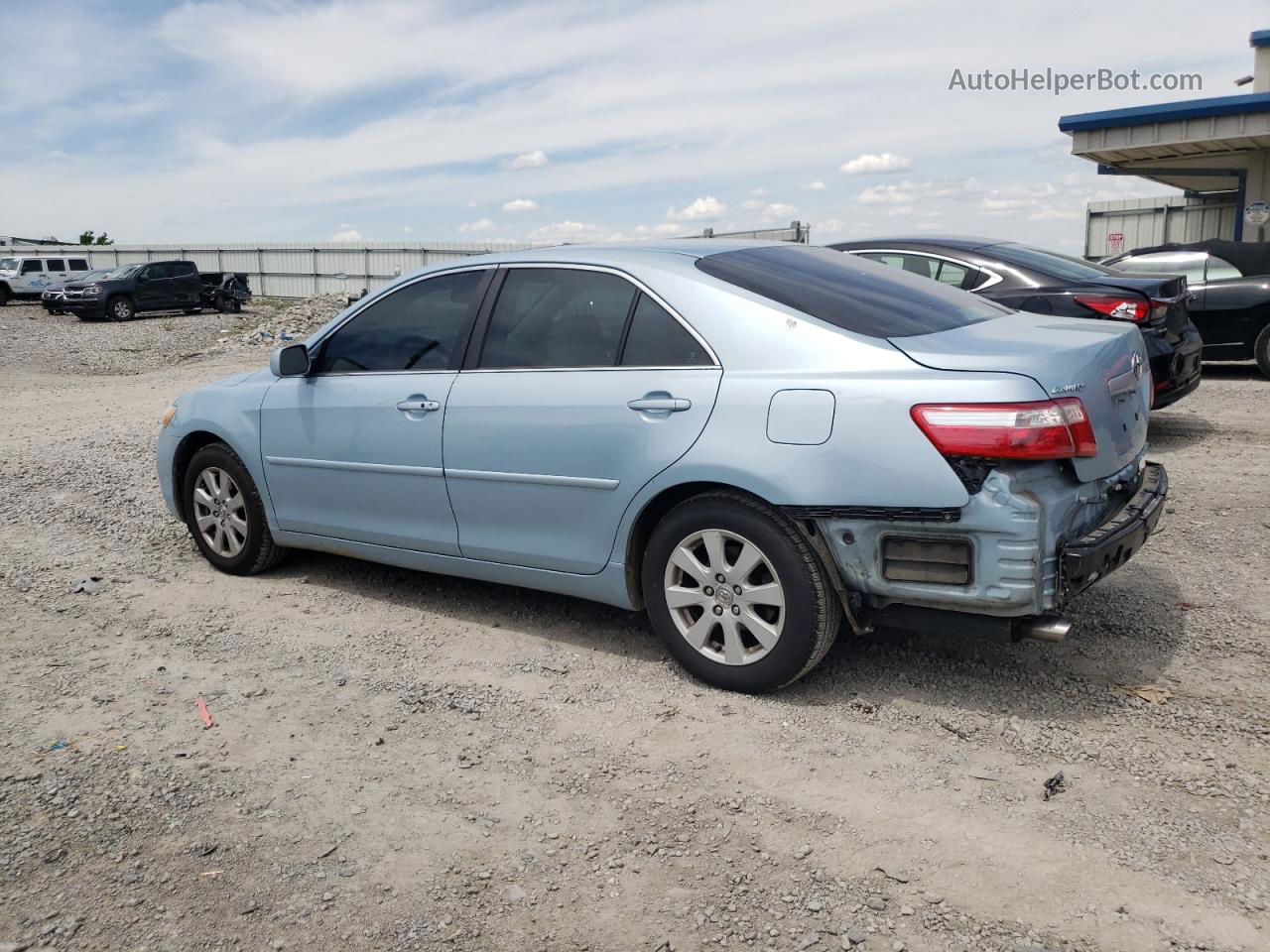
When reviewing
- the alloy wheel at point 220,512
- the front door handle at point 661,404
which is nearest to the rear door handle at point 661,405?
the front door handle at point 661,404

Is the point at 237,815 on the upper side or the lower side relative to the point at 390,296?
lower

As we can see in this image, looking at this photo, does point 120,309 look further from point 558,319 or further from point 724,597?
point 724,597

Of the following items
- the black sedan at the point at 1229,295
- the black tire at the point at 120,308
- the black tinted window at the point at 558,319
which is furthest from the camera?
the black tire at the point at 120,308

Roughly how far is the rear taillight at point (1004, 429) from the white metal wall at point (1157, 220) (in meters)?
25.2

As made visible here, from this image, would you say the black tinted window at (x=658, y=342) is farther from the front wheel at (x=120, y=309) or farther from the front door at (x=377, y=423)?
the front wheel at (x=120, y=309)

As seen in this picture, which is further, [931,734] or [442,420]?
[442,420]

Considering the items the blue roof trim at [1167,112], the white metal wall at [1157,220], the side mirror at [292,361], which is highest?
the blue roof trim at [1167,112]

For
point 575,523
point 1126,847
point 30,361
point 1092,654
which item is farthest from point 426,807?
point 30,361

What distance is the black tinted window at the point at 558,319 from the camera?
14.4ft

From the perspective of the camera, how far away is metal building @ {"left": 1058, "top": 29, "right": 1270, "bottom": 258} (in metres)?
19.0

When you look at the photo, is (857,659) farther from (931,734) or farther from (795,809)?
(795,809)

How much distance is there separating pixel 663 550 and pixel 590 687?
0.63 meters

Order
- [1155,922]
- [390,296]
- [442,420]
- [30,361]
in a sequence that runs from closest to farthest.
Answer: [1155,922] → [442,420] → [390,296] → [30,361]

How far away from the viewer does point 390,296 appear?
5.20 m
